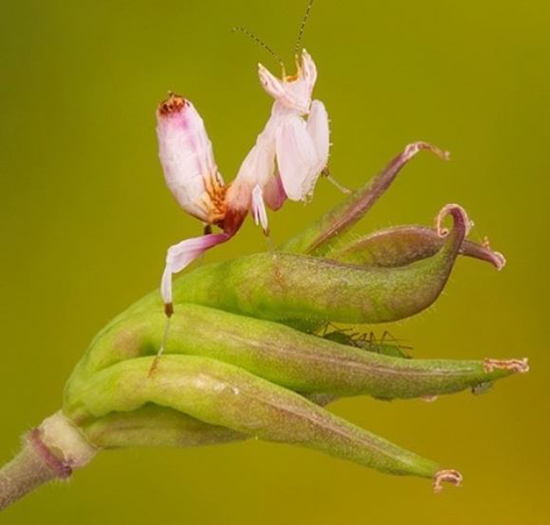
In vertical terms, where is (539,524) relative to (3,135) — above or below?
below

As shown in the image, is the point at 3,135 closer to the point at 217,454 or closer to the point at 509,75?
the point at 217,454

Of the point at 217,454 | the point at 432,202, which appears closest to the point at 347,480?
the point at 217,454

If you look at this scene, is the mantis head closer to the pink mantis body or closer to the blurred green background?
the pink mantis body

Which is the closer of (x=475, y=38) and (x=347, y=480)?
(x=347, y=480)

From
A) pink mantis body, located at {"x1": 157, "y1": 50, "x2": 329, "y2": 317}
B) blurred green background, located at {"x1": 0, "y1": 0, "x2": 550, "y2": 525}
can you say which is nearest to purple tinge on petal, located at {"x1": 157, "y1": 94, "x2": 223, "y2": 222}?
pink mantis body, located at {"x1": 157, "y1": 50, "x2": 329, "y2": 317}

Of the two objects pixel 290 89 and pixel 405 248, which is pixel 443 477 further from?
pixel 290 89

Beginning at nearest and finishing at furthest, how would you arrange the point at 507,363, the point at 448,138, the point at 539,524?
the point at 507,363
the point at 539,524
the point at 448,138

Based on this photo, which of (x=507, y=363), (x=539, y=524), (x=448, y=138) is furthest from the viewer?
(x=448, y=138)

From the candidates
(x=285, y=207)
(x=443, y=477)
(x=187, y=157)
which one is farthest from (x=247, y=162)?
(x=285, y=207)
